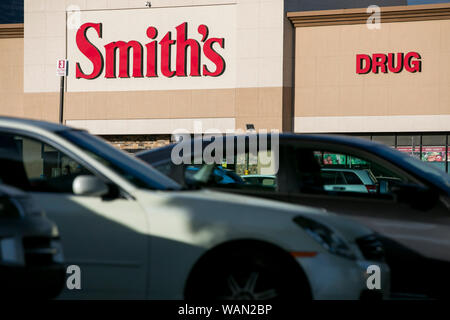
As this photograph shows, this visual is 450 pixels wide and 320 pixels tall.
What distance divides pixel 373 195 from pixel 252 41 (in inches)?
1212

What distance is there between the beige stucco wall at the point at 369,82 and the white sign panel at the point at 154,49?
397 centimetres

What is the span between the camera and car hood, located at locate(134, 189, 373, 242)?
4.61 meters

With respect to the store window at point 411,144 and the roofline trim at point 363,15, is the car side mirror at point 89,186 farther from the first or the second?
the roofline trim at point 363,15

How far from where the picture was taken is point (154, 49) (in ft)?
124

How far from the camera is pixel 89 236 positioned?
15.6 feet

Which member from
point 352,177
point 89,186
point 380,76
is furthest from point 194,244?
point 380,76

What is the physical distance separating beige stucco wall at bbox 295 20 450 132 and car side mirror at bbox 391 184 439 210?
30.3m

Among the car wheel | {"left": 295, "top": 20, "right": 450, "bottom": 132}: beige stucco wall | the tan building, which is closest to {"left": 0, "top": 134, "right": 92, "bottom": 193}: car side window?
the car wheel

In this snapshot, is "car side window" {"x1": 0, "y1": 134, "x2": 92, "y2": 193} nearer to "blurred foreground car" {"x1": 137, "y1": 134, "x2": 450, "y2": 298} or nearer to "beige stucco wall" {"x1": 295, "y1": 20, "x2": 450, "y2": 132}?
"blurred foreground car" {"x1": 137, "y1": 134, "x2": 450, "y2": 298}

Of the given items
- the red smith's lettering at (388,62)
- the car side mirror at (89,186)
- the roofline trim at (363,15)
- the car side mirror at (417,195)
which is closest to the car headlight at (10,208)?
the car side mirror at (89,186)

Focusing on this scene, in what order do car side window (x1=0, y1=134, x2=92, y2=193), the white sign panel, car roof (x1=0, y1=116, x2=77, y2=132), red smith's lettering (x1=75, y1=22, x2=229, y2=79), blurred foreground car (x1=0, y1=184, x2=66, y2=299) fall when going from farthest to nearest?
red smith's lettering (x1=75, y1=22, x2=229, y2=79) < the white sign panel < car roof (x1=0, y1=116, x2=77, y2=132) < car side window (x1=0, y1=134, x2=92, y2=193) < blurred foreground car (x1=0, y1=184, x2=66, y2=299)

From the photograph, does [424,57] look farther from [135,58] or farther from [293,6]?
[135,58]
